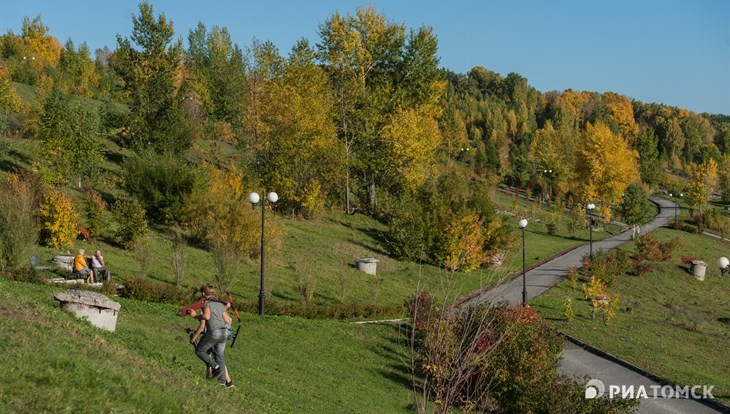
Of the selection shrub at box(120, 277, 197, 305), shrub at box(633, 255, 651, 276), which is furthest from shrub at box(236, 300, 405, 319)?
shrub at box(633, 255, 651, 276)

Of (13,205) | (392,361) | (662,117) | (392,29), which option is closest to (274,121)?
(392,29)

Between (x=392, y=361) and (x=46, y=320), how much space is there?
32.2 ft

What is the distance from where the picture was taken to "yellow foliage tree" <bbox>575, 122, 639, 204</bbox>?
5472cm

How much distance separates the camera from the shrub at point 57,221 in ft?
73.5

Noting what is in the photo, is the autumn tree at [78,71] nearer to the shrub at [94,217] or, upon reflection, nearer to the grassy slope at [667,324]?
the shrub at [94,217]

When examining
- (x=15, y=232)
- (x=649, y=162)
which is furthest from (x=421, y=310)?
(x=649, y=162)

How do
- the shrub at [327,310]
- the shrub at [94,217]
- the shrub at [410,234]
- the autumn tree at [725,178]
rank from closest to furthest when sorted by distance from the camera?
the shrub at [327,310], the shrub at [94,217], the shrub at [410,234], the autumn tree at [725,178]

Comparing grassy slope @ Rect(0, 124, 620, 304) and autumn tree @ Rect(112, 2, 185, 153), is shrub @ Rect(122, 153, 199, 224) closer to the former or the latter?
grassy slope @ Rect(0, 124, 620, 304)

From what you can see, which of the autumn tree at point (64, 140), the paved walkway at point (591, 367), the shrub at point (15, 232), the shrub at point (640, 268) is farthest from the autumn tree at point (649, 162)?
the shrub at point (15, 232)

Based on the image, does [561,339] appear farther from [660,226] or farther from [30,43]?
[30,43]

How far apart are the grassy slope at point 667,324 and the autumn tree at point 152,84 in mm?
23323

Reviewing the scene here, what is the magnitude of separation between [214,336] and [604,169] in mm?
49451

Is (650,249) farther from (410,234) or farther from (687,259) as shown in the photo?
(410,234)

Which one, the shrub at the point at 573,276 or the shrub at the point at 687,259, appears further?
the shrub at the point at 687,259
